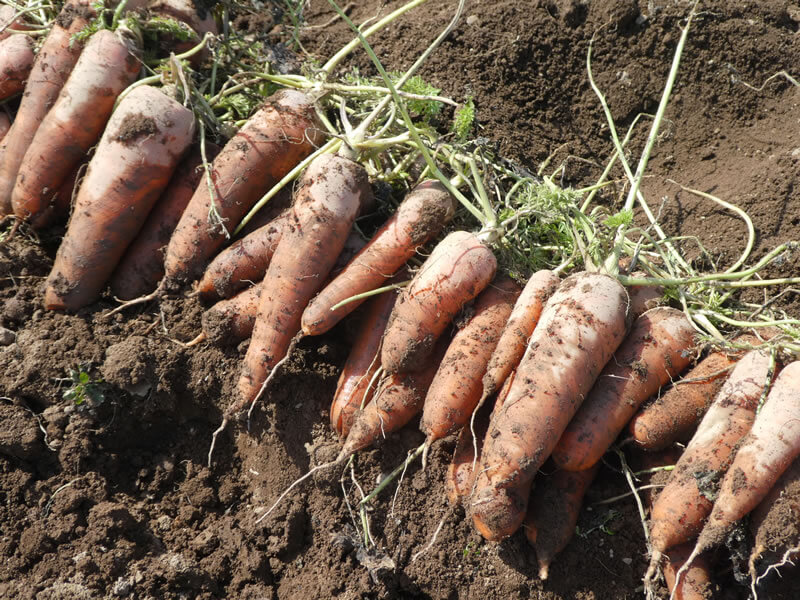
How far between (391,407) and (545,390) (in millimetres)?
614

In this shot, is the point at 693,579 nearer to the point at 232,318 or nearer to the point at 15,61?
the point at 232,318

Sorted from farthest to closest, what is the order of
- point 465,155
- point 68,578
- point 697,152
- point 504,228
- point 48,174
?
1. point 697,152
2. point 48,174
3. point 465,155
4. point 504,228
5. point 68,578

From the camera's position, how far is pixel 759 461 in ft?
6.64

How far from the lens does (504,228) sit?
8.55 ft

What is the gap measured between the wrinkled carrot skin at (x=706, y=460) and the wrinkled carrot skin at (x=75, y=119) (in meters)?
2.91

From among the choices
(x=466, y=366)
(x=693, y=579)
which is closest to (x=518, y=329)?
(x=466, y=366)

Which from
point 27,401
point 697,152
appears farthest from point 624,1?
point 27,401

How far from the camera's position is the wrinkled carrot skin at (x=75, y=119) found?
2.99 metres

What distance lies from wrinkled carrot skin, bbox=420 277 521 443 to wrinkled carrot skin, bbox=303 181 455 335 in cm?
35

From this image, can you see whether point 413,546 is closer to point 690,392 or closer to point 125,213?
point 690,392

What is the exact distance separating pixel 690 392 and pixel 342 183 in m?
1.57

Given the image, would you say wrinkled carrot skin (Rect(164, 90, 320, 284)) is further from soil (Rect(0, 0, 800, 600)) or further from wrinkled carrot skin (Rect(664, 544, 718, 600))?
wrinkled carrot skin (Rect(664, 544, 718, 600))

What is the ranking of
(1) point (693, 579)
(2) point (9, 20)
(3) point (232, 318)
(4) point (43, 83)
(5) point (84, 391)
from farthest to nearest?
1. (2) point (9, 20)
2. (4) point (43, 83)
3. (3) point (232, 318)
4. (5) point (84, 391)
5. (1) point (693, 579)

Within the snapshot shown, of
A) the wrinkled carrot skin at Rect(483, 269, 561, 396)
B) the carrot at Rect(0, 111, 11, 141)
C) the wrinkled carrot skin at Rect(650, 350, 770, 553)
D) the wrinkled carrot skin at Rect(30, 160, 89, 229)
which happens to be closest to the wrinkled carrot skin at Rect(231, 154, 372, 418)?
the wrinkled carrot skin at Rect(483, 269, 561, 396)
